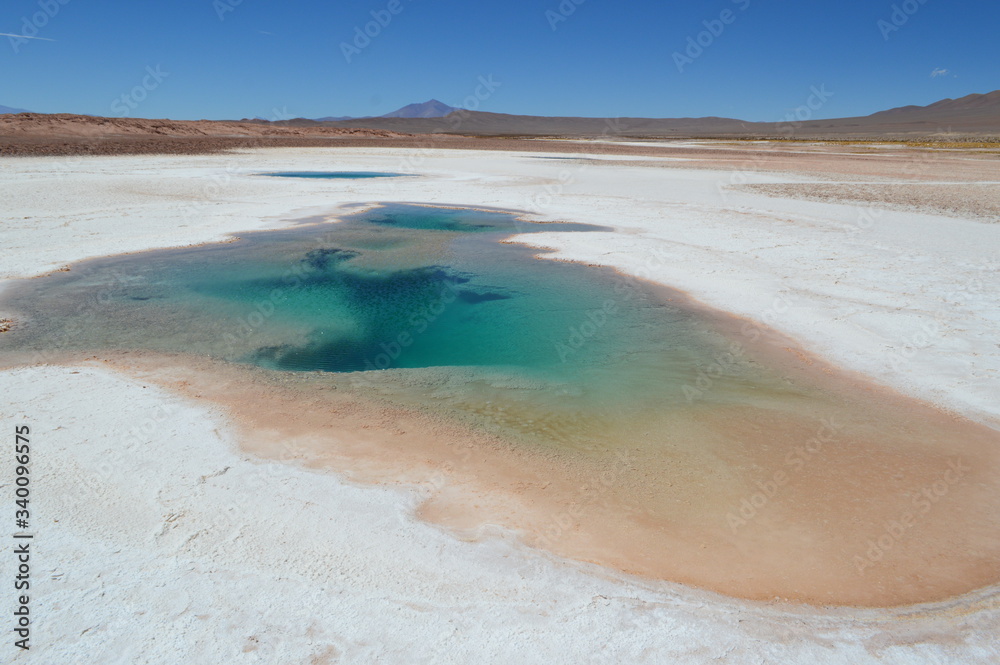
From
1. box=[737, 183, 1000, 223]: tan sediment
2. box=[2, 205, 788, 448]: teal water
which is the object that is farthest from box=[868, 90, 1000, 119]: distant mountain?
box=[2, 205, 788, 448]: teal water

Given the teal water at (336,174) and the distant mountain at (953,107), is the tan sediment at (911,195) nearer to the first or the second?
the teal water at (336,174)

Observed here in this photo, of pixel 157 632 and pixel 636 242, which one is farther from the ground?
pixel 636 242

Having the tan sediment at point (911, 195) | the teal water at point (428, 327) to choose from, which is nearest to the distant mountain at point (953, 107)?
the tan sediment at point (911, 195)

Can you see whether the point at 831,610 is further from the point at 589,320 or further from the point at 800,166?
the point at 800,166

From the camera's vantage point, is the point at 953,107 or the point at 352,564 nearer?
the point at 352,564

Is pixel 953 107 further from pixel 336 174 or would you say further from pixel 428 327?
pixel 428 327

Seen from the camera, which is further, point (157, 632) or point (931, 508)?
point (931, 508)

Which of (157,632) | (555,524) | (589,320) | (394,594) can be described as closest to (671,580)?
(555,524)

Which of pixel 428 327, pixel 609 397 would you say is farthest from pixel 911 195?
pixel 609 397
